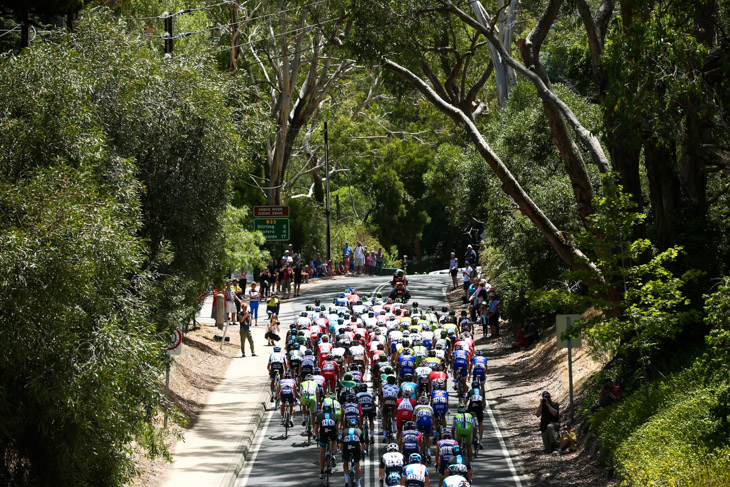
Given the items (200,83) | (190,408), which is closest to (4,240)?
(200,83)

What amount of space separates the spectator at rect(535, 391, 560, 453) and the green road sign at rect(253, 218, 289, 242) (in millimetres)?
20800

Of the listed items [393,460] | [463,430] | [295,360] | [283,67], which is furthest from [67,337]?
[283,67]

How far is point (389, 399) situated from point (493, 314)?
14094 mm

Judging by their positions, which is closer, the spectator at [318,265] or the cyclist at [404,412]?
the cyclist at [404,412]

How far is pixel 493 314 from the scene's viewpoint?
107 ft

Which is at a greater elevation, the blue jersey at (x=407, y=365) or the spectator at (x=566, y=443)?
the blue jersey at (x=407, y=365)

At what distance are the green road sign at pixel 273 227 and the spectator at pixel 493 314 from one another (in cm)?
974

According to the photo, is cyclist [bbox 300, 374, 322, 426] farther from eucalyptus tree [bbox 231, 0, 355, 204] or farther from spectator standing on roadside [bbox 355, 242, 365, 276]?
spectator standing on roadside [bbox 355, 242, 365, 276]

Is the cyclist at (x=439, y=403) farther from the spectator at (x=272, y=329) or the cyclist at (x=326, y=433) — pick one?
the spectator at (x=272, y=329)

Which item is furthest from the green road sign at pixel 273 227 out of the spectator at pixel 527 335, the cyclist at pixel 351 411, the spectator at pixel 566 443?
the spectator at pixel 566 443

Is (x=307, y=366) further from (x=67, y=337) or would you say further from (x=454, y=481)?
(x=67, y=337)

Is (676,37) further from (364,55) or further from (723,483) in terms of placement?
(364,55)

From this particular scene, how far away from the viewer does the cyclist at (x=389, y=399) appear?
62.7 feet

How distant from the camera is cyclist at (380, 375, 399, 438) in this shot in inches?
753
